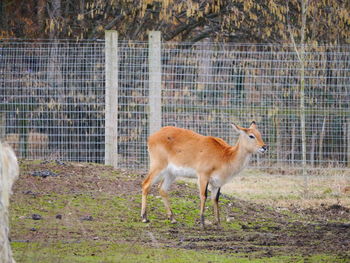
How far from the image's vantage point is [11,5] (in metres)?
15.9

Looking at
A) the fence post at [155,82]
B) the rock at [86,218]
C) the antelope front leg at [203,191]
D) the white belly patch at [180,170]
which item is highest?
the fence post at [155,82]

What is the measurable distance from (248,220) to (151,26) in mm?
6764

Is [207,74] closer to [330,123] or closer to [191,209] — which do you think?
[330,123]

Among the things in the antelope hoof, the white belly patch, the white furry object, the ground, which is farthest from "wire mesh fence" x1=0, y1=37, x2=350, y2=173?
the white furry object

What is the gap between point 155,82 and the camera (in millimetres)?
12648

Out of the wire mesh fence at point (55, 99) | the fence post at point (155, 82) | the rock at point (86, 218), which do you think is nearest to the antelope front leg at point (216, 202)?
the rock at point (86, 218)

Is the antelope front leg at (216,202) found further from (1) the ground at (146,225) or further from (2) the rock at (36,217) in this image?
(2) the rock at (36,217)

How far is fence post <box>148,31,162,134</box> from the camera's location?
12.6 m

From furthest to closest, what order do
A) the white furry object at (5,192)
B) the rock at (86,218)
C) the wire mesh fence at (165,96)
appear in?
1. the wire mesh fence at (165,96)
2. the rock at (86,218)
3. the white furry object at (5,192)

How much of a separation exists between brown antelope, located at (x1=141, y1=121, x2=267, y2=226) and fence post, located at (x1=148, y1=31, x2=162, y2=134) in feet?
8.74

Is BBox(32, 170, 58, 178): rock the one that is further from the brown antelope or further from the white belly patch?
the white belly patch

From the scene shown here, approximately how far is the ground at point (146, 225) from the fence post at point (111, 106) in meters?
0.72

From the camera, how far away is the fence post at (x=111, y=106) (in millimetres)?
12602

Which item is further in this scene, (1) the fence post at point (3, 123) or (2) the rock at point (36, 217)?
(1) the fence post at point (3, 123)
